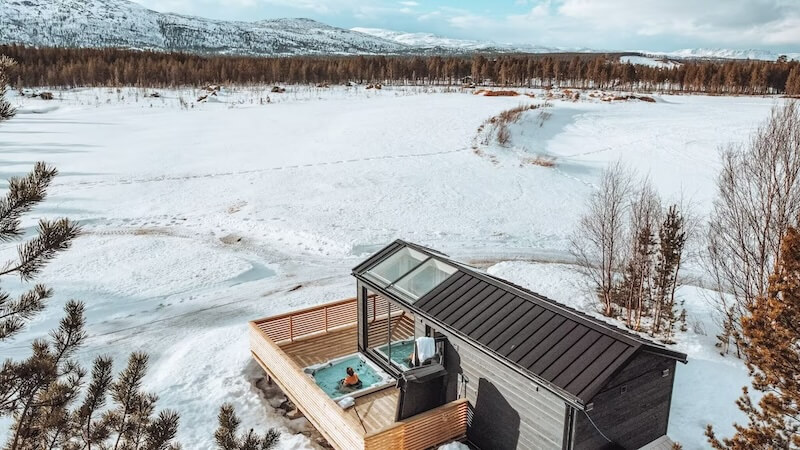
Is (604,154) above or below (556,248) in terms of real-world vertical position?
above

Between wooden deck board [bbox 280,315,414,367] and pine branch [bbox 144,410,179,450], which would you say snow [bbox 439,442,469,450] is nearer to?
wooden deck board [bbox 280,315,414,367]

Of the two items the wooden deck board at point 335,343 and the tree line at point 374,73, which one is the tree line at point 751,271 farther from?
the tree line at point 374,73

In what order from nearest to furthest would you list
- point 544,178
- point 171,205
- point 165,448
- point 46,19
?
point 165,448, point 171,205, point 544,178, point 46,19

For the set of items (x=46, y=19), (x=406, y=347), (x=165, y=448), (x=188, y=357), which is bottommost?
(x=188, y=357)

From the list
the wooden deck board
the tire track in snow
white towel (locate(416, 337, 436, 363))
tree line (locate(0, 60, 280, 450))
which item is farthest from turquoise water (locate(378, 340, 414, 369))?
the tire track in snow

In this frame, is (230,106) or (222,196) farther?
(230,106)

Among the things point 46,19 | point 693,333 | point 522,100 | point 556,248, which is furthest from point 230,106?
point 46,19

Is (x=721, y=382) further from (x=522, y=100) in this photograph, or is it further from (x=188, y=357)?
(x=522, y=100)
